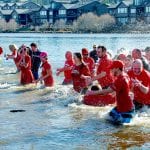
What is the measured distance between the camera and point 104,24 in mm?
93562

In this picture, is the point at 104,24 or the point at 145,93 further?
the point at 104,24

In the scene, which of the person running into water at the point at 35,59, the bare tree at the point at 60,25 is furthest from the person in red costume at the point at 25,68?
the bare tree at the point at 60,25

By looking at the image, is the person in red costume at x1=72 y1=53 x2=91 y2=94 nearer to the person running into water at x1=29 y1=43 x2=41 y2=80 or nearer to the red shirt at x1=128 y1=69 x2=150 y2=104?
the red shirt at x1=128 y1=69 x2=150 y2=104

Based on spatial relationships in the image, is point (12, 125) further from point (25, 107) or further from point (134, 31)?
point (134, 31)

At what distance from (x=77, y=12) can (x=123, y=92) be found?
9378 centimetres

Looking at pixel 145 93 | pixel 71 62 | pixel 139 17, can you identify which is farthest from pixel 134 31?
pixel 145 93

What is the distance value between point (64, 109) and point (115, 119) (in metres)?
2.18

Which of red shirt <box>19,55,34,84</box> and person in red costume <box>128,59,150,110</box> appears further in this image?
red shirt <box>19,55,34,84</box>

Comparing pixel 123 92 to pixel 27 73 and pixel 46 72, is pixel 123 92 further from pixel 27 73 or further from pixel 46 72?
pixel 27 73

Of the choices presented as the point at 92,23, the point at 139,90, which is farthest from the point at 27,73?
the point at 92,23

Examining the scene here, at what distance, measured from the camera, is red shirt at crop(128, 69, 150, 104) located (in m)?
10.8

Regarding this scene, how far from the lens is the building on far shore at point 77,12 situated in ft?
307

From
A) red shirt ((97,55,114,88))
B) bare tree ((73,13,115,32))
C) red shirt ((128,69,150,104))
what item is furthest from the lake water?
bare tree ((73,13,115,32))

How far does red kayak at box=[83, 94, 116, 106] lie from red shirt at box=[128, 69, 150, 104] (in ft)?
4.41
